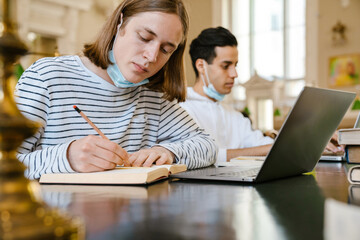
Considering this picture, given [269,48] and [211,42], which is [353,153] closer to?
[211,42]

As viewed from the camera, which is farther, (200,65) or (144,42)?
(200,65)

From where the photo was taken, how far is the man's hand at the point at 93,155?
3.26 ft

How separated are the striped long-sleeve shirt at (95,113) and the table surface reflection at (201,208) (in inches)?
18.8

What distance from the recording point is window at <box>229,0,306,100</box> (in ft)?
26.2

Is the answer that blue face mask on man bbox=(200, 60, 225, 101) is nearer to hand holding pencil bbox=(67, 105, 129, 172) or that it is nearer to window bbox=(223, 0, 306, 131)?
hand holding pencil bbox=(67, 105, 129, 172)

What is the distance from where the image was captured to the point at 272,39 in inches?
330

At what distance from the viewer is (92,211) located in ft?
1.77

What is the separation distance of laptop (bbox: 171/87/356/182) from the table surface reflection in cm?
4

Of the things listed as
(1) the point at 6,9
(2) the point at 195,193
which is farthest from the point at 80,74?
(1) the point at 6,9

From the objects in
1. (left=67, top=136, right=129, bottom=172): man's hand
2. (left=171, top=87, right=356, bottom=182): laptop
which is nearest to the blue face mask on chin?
(left=67, top=136, right=129, bottom=172): man's hand

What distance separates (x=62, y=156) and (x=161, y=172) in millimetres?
258

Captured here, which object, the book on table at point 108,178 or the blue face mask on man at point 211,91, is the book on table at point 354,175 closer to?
the book on table at point 108,178

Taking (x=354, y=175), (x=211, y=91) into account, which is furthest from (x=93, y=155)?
(x=211, y=91)

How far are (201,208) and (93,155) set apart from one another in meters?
0.50
